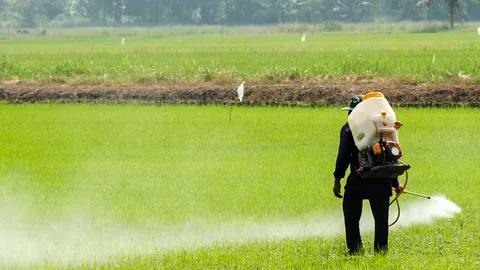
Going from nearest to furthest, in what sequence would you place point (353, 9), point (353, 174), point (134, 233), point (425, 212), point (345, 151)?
point (345, 151)
point (353, 174)
point (134, 233)
point (425, 212)
point (353, 9)

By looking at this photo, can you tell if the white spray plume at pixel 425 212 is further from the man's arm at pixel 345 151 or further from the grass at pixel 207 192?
the man's arm at pixel 345 151

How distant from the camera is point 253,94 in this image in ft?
67.8

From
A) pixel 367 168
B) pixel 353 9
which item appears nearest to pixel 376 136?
pixel 367 168

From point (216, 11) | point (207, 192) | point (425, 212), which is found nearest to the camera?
point (425, 212)

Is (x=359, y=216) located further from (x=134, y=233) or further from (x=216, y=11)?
(x=216, y=11)

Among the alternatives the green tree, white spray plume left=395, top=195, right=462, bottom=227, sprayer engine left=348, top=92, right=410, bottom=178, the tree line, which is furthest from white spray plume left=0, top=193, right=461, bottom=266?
the green tree

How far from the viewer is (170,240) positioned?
7539 millimetres

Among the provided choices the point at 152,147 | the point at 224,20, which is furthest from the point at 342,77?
the point at 224,20

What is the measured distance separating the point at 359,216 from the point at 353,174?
32 cm

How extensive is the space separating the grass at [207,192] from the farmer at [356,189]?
241 millimetres

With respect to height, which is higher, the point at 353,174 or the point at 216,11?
the point at 216,11

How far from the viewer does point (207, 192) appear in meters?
9.66

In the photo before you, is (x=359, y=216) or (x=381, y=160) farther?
(x=359, y=216)

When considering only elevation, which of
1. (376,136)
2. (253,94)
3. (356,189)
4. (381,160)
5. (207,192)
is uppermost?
(376,136)
